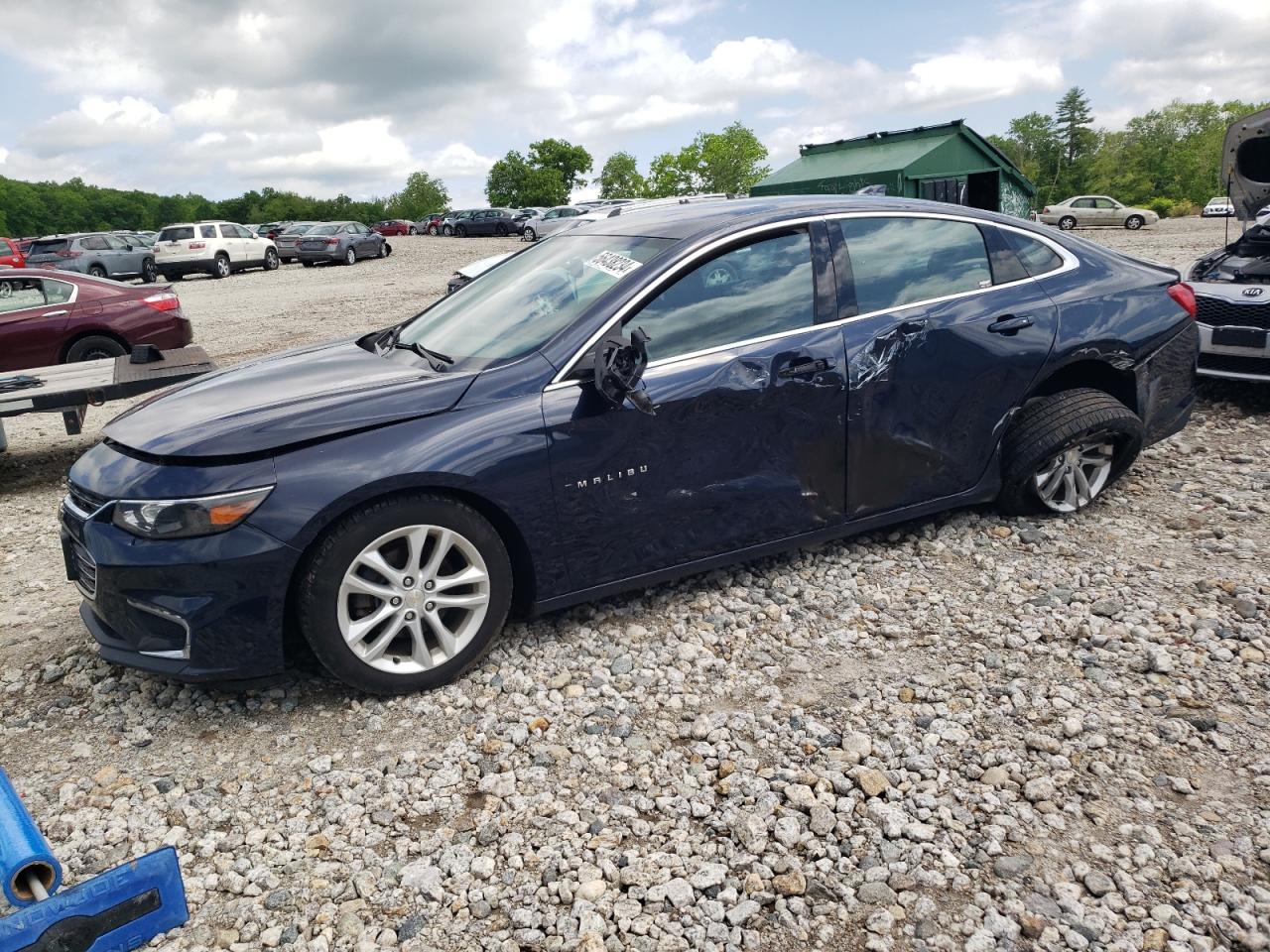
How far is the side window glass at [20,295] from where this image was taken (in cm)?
978

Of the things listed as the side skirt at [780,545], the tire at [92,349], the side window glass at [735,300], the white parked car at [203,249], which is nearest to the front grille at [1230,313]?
the side skirt at [780,545]

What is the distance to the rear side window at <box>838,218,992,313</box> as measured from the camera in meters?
4.17

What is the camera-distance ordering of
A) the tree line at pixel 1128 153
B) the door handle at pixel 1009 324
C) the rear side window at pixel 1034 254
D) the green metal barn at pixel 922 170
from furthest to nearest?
the tree line at pixel 1128 153
the green metal barn at pixel 922 170
the rear side window at pixel 1034 254
the door handle at pixel 1009 324

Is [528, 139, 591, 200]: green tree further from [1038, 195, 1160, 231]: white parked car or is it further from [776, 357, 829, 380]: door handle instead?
[776, 357, 829, 380]: door handle

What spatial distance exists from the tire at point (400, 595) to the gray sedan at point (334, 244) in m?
30.6

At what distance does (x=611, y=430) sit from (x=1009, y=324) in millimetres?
1995

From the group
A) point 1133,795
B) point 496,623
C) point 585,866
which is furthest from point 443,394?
point 1133,795

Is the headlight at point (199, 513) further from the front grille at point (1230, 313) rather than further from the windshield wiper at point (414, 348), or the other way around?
Result: the front grille at point (1230, 313)

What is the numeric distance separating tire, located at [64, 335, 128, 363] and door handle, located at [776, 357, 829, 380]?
825 centimetres

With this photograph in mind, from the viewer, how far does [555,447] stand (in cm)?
352

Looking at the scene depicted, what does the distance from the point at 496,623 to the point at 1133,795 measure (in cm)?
211

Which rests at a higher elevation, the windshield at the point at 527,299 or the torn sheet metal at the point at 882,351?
the windshield at the point at 527,299

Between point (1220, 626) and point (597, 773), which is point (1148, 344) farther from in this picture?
point (597, 773)

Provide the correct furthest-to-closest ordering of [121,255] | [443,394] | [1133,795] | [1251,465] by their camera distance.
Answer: [121,255] < [1251,465] < [443,394] < [1133,795]
